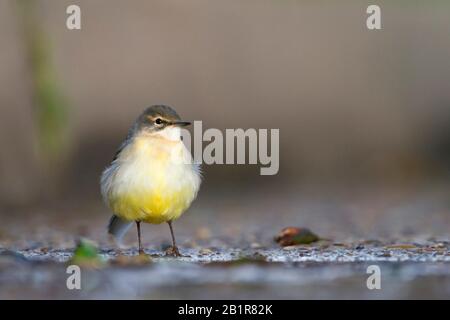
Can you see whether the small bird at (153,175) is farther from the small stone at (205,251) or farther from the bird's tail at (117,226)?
the bird's tail at (117,226)

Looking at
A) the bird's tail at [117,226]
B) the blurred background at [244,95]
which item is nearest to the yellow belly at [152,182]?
the bird's tail at [117,226]

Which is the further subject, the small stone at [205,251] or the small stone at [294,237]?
the small stone at [294,237]

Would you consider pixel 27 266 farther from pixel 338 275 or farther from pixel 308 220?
pixel 308 220

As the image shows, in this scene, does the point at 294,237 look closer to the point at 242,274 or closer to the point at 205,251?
the point at 205,251

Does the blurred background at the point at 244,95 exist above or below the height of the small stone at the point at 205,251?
above

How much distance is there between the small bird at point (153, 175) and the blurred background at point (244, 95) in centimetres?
373

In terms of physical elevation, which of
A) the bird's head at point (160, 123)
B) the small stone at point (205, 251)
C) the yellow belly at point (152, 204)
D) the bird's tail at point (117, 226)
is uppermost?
the bird's head at point (160, 123)

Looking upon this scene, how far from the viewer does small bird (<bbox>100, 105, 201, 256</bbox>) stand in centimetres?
860

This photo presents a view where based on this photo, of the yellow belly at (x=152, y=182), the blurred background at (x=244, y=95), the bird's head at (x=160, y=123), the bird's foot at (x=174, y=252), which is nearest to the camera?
the yellow belly at (x=152, y=182)

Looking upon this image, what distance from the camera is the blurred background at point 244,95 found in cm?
1395

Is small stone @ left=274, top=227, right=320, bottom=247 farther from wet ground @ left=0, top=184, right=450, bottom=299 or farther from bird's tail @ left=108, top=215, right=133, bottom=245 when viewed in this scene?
bird's tail @ left=108, top=215, right=133, bottom=245

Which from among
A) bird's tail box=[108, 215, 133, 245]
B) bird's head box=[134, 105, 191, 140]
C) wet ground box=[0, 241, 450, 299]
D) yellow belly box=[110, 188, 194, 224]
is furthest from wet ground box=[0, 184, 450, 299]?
bird's head box=[134, 105, 191, 140]

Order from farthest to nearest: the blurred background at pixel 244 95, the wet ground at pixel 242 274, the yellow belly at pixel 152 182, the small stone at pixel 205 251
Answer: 1. the blurred background at pixel 244 95
2. the small stone at pixel 205 251
3. the yellow belly at pixel 152 182
4. the wet ground at pixel 242 274

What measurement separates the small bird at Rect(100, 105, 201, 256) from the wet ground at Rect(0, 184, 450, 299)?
41 cm
